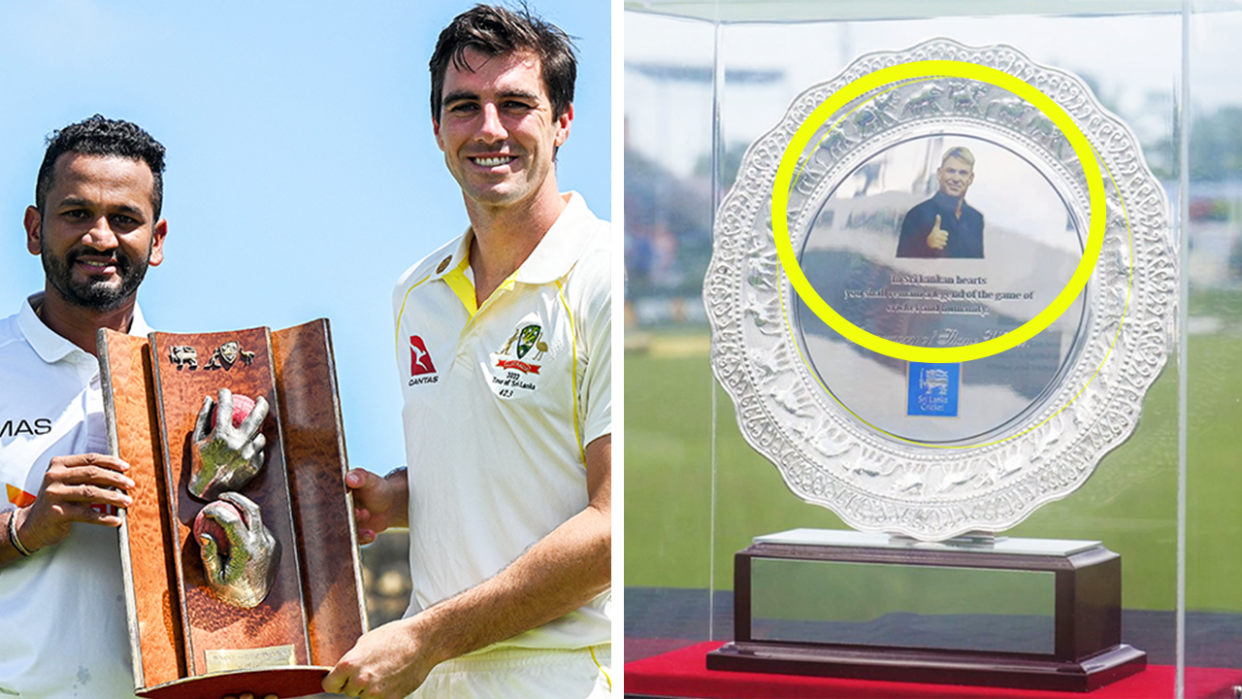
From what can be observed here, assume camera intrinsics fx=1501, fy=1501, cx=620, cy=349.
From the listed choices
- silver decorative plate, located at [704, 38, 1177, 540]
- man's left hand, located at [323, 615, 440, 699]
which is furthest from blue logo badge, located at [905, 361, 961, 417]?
man's left hand, located at [323, 615, 440, 699]

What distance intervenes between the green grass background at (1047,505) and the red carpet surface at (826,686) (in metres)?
0.14

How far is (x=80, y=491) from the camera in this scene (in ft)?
6.86

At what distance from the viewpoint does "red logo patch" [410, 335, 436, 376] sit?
2.29 m

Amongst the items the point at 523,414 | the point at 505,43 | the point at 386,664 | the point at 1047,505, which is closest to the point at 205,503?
the point at 386,664

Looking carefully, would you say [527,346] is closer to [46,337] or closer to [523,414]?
[523,414]

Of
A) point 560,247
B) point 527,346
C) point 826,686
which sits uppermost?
point 560,247

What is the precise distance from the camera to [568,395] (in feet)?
7.30

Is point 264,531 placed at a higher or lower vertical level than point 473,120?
lower

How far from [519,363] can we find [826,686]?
120 centimetres

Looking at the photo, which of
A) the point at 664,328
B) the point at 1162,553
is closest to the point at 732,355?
the point at 664,328

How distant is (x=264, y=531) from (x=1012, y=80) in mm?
1719

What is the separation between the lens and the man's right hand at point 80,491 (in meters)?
2.08

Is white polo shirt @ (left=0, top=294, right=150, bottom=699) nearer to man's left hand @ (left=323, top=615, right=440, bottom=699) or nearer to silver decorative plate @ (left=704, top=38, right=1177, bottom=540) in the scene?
man's left hand @ (left=323, top=615, right=440, bottom=699)

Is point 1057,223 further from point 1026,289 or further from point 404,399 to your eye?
point 404,399
